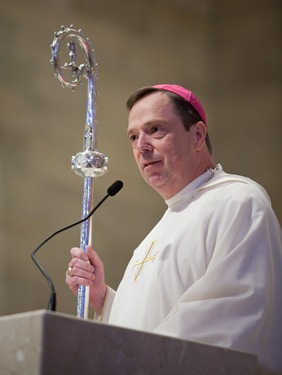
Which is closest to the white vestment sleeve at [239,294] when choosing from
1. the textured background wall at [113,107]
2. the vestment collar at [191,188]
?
the vestment collar at [191,188]

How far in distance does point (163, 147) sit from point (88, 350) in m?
1.80

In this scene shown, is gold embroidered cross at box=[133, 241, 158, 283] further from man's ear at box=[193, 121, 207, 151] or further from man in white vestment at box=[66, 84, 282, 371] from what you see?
Result: man's ear at box=[193, 121, 207, 151]

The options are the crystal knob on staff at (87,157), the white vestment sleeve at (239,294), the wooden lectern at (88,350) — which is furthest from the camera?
the crystal knob on staff at (87,157)

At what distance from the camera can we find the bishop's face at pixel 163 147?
389 centimetres

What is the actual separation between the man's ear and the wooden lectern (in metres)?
1.68

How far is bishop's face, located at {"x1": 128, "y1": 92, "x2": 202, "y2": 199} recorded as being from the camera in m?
3.89

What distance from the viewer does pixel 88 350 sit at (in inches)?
87.0

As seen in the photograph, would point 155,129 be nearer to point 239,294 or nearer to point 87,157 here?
point 87,157

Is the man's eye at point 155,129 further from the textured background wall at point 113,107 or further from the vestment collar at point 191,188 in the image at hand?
the textured background wall at point 113,107

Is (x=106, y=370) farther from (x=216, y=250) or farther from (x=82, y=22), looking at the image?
(x=82, y=22)

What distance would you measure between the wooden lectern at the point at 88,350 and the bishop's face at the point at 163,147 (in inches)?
59.9

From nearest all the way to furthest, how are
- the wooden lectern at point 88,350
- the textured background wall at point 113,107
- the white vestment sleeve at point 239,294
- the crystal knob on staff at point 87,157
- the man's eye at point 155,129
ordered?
the wooden lectern at point 88,350 < the white vestment sleeve at point 239,294 < the crystal knob on staff at point 87,157 < the man's eye at point 155,129 < the textured background wall at point 113,107

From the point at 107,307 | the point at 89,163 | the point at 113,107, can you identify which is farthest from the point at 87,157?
the point at 113,107

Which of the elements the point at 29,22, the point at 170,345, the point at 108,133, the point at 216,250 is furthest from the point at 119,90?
the point at 170,345
